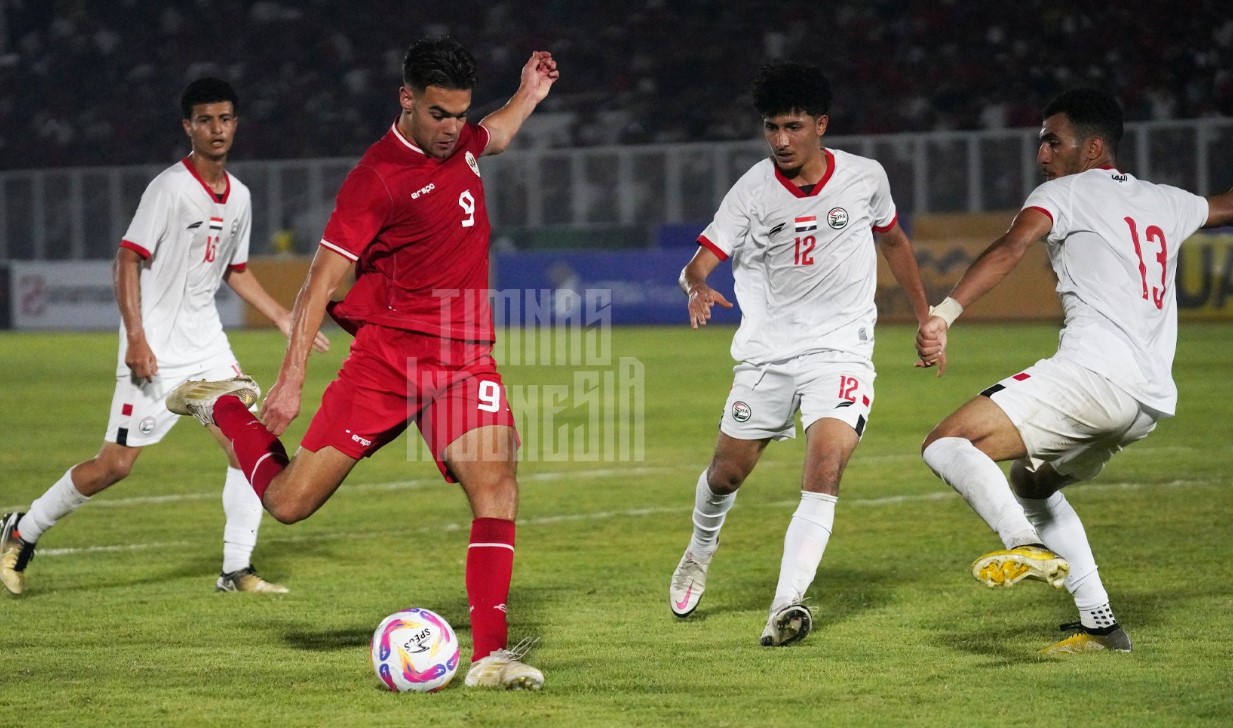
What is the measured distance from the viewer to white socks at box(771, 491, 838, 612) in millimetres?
5969

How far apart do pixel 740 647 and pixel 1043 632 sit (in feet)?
3.82

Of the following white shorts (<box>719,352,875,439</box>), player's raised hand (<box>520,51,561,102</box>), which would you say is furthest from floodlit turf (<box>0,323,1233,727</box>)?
player's raised hand (<box>520,51,561,102</box>)

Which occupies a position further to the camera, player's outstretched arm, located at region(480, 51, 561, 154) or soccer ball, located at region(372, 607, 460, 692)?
player's outstretched arm, located at region(480, 51, 561, 154)

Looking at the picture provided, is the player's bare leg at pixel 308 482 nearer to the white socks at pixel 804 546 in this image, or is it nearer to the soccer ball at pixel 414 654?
the soccer ball at pixel 414 654

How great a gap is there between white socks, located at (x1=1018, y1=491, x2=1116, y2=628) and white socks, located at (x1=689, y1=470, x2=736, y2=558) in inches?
51.1

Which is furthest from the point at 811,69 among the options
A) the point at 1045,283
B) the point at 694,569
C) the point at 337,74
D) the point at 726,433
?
the point at 337,74

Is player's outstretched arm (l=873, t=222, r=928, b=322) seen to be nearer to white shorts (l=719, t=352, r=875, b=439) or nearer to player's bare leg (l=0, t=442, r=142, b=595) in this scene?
white shorts (l=719, t=352, r=875, b=439)

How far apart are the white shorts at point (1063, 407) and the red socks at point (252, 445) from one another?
8.24ft

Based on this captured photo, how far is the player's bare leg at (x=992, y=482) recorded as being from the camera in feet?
16.4

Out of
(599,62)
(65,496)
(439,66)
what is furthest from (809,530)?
(599,62)

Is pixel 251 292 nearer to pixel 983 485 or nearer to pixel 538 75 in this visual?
pixel 538 75

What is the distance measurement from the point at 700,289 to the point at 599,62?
89.3 ft

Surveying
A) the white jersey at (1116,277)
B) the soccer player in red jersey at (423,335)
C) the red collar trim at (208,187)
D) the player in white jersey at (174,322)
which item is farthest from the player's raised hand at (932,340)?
the red collar trim at (208,187)

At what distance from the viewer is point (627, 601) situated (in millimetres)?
7031
